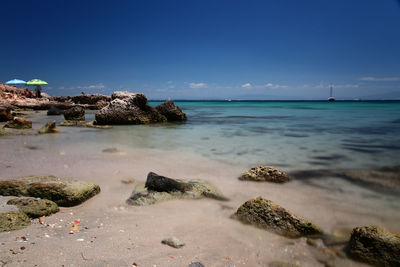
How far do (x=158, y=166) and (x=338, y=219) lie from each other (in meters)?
3.13

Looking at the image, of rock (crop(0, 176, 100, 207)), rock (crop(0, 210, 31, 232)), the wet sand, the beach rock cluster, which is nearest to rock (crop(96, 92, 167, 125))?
the beach rock cluster

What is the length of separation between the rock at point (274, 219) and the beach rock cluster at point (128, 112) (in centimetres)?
1049

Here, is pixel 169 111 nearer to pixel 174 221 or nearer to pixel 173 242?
pixel 174 221

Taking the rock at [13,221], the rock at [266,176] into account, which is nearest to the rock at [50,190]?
the rock at [13,221]

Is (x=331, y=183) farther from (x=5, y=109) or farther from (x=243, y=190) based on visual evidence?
(x=5, y=109)

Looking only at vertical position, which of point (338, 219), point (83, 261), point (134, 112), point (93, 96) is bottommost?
point (338, 219)

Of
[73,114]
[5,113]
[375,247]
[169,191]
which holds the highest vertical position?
[5,113]

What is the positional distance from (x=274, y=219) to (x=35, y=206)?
8.02 ft

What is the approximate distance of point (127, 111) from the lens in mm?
12242

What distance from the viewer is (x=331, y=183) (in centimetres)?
400

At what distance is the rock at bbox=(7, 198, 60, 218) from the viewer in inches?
92.1

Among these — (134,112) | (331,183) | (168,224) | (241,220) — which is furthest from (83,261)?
(134,112)

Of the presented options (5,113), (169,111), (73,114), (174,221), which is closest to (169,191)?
(174,221)

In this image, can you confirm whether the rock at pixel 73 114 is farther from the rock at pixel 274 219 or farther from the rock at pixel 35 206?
the rock at pixel 274 219
